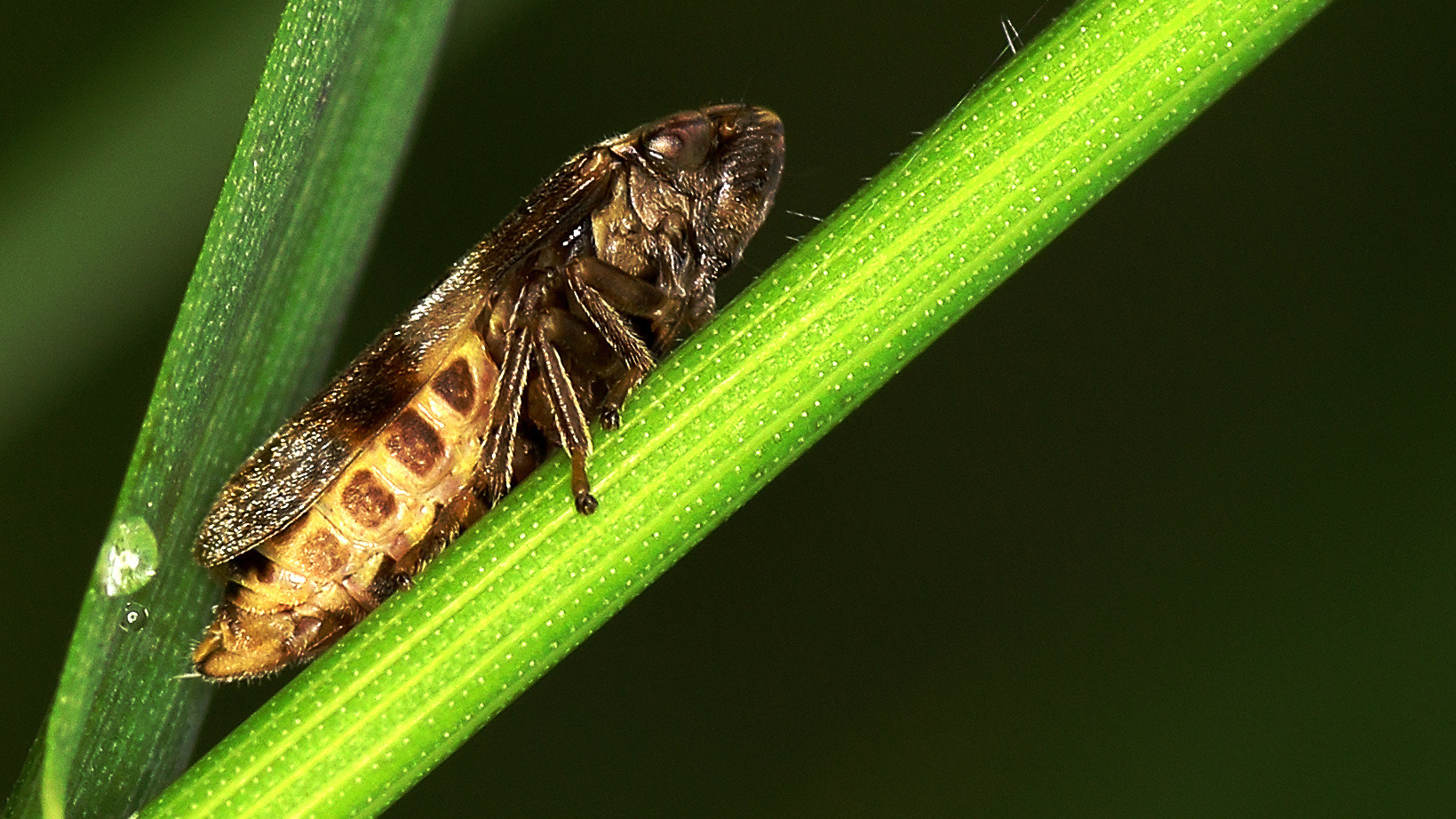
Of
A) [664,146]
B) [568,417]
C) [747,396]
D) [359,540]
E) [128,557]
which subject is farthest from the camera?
[664,146]

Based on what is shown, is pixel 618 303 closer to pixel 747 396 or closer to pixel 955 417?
pixel 747 396

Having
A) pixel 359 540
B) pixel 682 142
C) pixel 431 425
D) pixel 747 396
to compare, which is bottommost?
pixel 747 396

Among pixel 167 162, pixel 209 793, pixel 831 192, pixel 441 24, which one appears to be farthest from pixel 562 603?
pixel 831 192

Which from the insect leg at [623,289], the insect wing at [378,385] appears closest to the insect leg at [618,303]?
the insect leg at [623,289]

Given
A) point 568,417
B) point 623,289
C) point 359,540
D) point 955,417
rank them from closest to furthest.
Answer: point 568,417 < point 359,540 < point 623,289 < point 955,417

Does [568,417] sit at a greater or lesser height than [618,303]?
lesser

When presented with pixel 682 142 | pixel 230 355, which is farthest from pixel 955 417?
pixel 230 355

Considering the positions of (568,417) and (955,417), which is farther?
(955,417)
